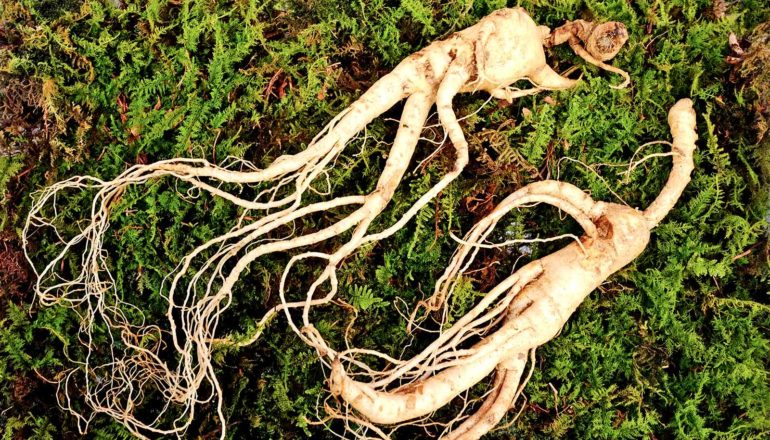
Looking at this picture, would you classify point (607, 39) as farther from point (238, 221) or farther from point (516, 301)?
point (238, 221)

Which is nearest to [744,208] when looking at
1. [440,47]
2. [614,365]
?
[614,365]

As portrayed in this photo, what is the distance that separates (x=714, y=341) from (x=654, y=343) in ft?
0.92

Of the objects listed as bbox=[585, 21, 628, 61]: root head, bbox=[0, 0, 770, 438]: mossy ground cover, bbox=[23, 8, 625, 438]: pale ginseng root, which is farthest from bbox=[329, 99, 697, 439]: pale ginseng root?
A: bbox=[585, 21, 628, 61]: root head

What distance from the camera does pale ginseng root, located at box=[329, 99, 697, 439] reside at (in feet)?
8.96

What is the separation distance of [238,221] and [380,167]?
0.71m

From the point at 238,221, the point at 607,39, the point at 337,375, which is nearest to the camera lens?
the point at 337,375

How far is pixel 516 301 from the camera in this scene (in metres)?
2.87

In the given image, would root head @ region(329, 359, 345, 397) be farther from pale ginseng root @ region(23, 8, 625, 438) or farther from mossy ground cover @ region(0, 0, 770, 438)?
mossy ground cover @ region(0, 0, 770, 438)

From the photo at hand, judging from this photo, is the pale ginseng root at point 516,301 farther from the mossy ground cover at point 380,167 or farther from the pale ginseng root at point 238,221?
the pale ginseng root at point 238,221

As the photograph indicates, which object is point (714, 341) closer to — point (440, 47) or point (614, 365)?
point (614, 365)

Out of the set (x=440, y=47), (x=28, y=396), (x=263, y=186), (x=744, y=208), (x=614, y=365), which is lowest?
(x=614, y=365)

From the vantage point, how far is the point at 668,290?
9.80ft

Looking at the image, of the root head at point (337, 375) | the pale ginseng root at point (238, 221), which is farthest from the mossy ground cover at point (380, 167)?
the root head at point (337, 375)

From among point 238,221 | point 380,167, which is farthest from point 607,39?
point 238,221
